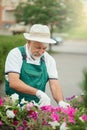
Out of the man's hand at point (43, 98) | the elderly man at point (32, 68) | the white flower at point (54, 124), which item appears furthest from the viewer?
the elderly man at point (32, 68)

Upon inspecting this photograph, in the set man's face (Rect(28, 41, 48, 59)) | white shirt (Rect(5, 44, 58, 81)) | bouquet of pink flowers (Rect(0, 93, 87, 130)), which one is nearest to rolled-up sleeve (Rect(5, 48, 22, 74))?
white shirt (Rect(5, 44, 58, 81))

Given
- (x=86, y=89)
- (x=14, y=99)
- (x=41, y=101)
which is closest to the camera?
(x=86, y=89)

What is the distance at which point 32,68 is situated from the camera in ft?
13.1

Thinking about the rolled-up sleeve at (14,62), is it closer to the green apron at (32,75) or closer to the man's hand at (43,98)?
the green apron at (32,75)

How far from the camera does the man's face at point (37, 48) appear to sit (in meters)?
3.85

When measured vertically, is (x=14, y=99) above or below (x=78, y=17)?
above

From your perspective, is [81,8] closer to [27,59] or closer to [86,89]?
[27,59]

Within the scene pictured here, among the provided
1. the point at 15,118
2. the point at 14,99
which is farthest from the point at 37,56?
Answer: the point at 15,118

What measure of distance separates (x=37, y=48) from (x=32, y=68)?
0.22m

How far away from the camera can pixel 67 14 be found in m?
30.0

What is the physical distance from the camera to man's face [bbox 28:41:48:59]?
Answer: 3.85 meters

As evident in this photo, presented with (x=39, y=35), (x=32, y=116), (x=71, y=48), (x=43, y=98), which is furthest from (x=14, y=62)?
(x=71, y=48)

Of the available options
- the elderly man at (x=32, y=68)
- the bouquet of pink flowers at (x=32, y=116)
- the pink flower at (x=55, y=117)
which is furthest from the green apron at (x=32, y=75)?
the pink flower at (x=55, y=117)

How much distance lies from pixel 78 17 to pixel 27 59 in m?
26.9
